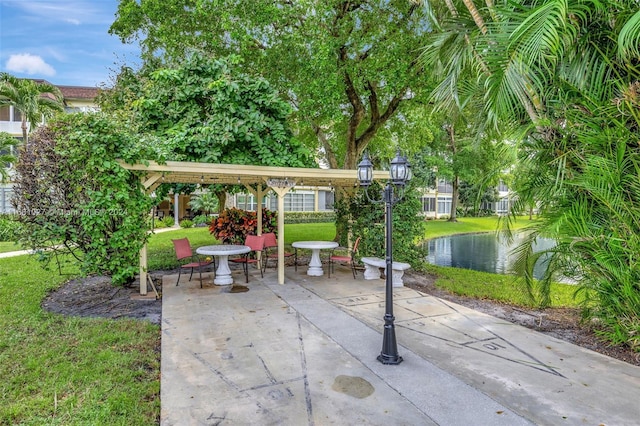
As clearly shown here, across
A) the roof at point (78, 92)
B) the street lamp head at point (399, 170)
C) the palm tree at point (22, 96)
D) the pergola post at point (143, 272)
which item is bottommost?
the pergola post at point (143, 272)

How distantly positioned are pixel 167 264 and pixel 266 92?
5610 mm

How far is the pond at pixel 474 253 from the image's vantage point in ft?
40.2

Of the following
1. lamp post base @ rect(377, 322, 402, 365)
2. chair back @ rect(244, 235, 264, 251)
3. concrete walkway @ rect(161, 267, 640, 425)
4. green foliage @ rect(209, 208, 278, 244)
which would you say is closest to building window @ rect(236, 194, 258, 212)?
green foliage @ rect(209, 208, 278, 244)

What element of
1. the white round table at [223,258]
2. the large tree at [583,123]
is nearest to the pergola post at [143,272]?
the white round table at [223,258]

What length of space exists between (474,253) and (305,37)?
11621mm

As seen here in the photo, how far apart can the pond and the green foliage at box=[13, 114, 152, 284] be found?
9.08m

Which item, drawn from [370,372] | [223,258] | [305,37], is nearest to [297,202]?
[305,37]

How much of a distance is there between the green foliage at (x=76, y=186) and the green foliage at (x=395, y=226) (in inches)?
218

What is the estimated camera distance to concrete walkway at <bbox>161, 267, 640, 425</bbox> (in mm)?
3098

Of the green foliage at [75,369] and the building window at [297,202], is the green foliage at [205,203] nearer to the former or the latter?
the building window at [297,202]

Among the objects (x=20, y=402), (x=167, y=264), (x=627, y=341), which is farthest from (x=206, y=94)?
(x=627, y=341)

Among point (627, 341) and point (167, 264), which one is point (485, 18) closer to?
point (627, 341)

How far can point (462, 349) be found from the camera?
4.52m

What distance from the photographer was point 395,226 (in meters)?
8.77
